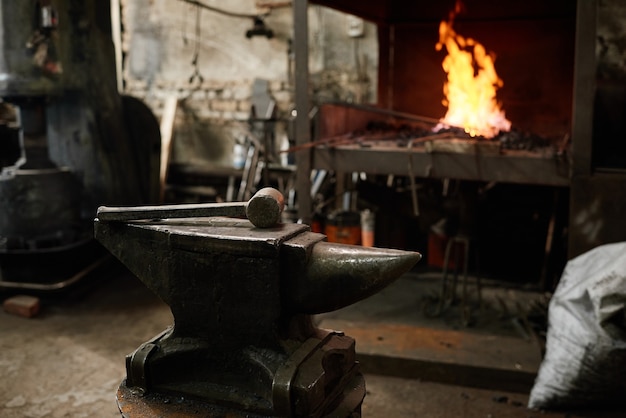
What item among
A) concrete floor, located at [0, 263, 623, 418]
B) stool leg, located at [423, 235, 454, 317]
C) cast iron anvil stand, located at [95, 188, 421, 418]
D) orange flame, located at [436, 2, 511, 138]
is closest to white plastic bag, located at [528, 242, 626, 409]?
concrete floor, located at [0, 263, 623, 418]

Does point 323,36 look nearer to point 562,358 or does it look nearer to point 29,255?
point 29,255

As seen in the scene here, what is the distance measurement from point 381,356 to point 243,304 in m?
2.10

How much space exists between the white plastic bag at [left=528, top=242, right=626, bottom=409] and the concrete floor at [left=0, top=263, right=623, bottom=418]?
0.44 ft

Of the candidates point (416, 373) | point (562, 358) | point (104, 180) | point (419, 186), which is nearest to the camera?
point (562, 358)

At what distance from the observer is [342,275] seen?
1.75m

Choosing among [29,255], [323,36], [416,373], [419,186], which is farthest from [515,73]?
[29,255]

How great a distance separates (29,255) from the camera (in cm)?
511

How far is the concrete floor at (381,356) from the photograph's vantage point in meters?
3.49

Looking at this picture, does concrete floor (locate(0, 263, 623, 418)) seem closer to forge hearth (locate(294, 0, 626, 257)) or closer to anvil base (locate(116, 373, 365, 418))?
forge hearth (locate(294, 0, 626, 257))

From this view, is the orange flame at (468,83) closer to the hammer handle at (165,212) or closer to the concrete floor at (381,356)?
the concrete floor at (381,356)

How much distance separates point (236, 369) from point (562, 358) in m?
1.94

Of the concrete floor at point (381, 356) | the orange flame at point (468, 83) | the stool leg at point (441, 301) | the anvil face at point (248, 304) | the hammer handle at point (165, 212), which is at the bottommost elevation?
the concrete floor at point (381, 356)

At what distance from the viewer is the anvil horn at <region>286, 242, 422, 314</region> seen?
1743 millimetres

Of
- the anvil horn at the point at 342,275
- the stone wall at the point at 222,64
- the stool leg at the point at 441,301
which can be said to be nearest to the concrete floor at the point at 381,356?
the stool leg at the point at 441,301
